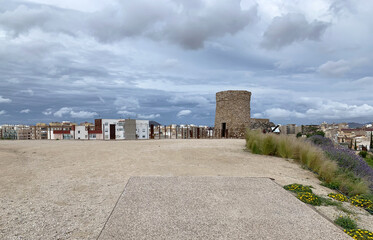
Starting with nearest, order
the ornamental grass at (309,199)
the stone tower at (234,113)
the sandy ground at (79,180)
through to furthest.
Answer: the sandy ground at (79,180) → the ornamental grass at (309,199) → the stone tower at (234,113)

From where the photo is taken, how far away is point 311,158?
24.6ft

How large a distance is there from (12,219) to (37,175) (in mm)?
2603

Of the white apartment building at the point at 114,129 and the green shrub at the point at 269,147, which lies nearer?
the green shrub at the point at 269,147

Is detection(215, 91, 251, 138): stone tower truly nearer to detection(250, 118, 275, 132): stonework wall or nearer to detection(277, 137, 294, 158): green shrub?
detection(250, 118, 275, 132): stonework wall

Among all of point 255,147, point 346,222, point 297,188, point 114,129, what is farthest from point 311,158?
point 114,129

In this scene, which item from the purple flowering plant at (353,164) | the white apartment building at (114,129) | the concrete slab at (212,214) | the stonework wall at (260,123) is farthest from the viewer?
the stonework wall at (260,123)

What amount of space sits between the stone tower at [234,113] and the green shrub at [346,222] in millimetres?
23244

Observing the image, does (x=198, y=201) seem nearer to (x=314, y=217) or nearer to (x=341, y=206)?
(x=314, y=217)

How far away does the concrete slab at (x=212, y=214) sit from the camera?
114 inches

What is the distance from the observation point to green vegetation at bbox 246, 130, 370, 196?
565 cm

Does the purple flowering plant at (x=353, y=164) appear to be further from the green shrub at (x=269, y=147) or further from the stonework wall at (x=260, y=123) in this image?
the stonework wall at (x=260, y=123)

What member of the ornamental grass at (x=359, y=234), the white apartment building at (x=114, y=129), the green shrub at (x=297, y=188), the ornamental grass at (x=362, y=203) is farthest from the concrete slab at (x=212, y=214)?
the white apartment building at (x=114, y=129)

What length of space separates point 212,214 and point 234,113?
24.4 meters

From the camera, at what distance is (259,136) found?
10211 mm
